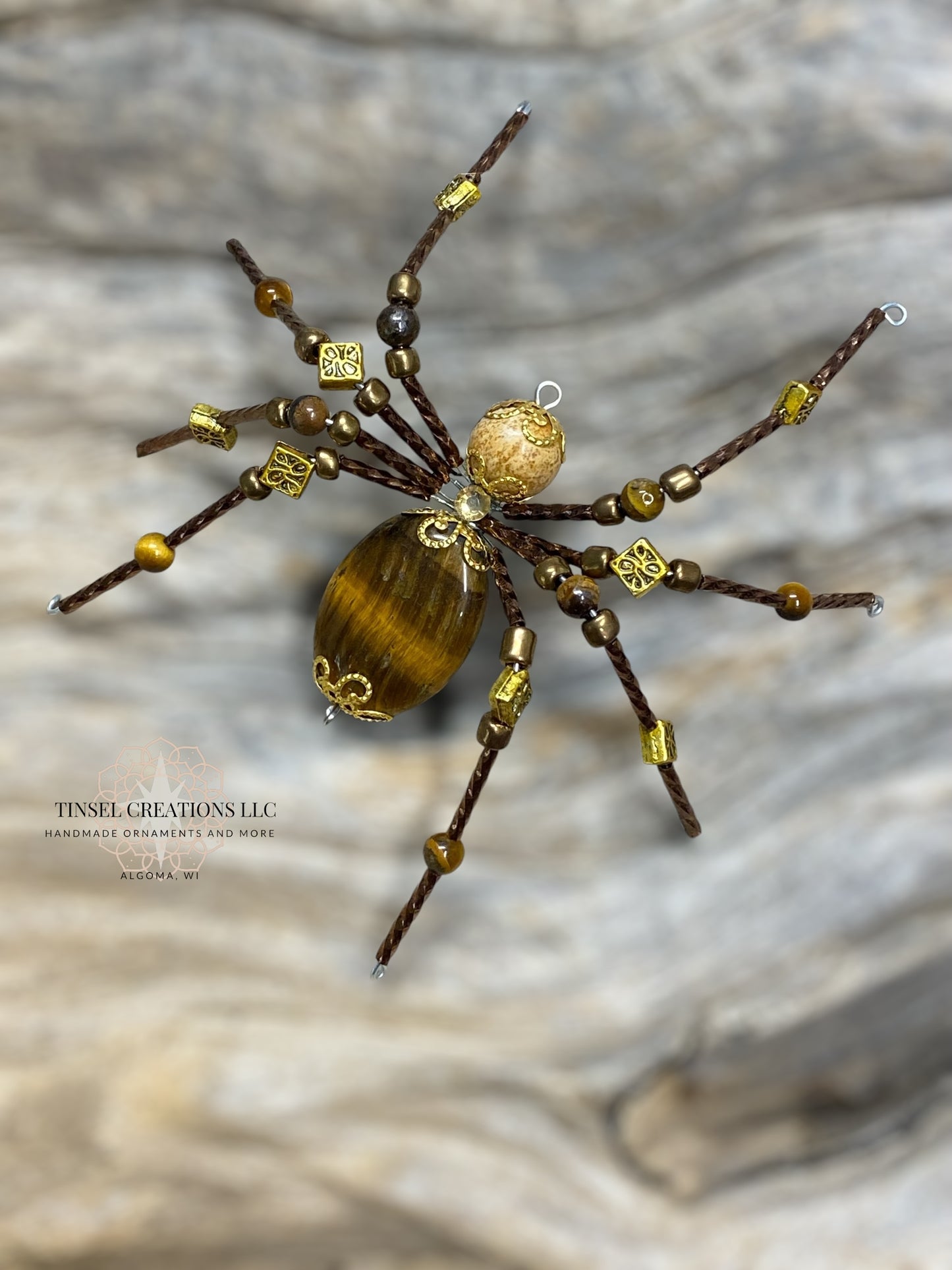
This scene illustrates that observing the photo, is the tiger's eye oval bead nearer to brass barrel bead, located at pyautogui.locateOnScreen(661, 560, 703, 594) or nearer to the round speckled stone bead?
the round speckled stone bead

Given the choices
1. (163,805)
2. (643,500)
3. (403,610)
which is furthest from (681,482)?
(163,805)

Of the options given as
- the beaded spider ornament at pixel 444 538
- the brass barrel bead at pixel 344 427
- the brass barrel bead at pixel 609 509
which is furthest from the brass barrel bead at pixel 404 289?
the brass barrel bead at pixel 609 509

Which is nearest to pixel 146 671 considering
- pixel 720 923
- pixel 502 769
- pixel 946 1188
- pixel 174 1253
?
pixel 502 769

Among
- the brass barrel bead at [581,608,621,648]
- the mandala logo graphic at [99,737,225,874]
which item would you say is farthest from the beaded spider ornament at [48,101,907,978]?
the mandala logo graphic at [99,737,225,874]

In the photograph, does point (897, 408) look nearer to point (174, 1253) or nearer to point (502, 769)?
point (502, 769)

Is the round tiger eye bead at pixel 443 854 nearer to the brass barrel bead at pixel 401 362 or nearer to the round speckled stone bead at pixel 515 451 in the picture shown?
the round speckled stone bead at pixel 515 451

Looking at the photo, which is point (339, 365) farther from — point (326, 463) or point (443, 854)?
point (443, 854)
